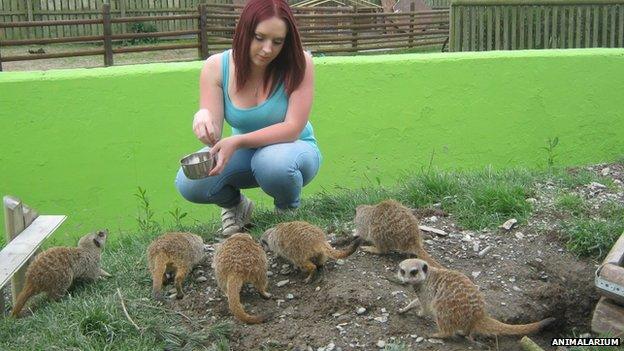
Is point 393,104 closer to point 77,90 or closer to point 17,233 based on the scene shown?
point 77,90

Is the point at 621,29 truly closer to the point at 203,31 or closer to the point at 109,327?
the point at 109,327

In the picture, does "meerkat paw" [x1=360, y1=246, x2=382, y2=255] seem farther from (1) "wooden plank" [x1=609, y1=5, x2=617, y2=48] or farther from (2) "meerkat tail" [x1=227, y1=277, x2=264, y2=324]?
(1) "wooden plank" [x1=609, y1=5, x2=617, y2=48]

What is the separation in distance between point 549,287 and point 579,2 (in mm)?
6255

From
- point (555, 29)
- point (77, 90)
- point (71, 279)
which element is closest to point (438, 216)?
point (71, 279)

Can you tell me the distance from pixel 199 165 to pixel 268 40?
0.80 metres

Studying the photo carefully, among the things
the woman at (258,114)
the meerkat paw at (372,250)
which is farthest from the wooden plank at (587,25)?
the meerkat paw at (372,250)

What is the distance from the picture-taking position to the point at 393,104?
698 centimetres

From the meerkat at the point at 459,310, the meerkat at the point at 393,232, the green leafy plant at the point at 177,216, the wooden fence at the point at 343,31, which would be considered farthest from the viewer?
the wooden fence at the point at 343,31

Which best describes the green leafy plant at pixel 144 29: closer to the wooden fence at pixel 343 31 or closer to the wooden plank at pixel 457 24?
the wooden fence at pixel 343 31

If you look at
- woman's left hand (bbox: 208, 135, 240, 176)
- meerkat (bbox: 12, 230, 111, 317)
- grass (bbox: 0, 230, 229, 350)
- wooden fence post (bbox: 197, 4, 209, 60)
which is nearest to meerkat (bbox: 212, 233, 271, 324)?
grass (bbox: 0, 230, 229, 350)

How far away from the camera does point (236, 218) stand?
16.5 ft

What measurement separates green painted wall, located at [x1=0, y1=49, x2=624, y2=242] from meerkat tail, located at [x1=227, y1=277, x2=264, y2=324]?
3.08 m

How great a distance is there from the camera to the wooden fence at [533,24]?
30.7ft

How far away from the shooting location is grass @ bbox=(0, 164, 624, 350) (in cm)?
352
